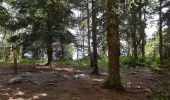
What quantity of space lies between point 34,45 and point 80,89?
10891 millimetres

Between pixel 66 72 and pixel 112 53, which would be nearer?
pixel 112 53

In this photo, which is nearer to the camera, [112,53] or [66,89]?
[66,89]

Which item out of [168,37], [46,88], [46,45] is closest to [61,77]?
[46,88]

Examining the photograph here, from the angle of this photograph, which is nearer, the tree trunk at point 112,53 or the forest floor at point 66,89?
the forest floor at point 66,89

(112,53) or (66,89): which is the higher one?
(112,53)

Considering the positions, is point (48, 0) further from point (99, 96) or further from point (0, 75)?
point (99, 96)

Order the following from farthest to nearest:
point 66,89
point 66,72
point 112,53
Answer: point 66,72, point 112,53, point 66,89

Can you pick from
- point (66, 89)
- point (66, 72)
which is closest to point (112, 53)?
point (66, 89)

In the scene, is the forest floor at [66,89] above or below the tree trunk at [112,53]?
below

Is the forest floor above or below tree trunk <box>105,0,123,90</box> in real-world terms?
below

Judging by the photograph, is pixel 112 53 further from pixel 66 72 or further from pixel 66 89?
pixel 66 72

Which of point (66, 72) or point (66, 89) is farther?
point (66, 72)

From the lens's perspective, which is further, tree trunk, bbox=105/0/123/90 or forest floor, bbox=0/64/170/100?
tree trunk, bbox=105/0/123/90

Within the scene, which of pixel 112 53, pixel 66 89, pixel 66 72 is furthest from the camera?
pixel 66 72
